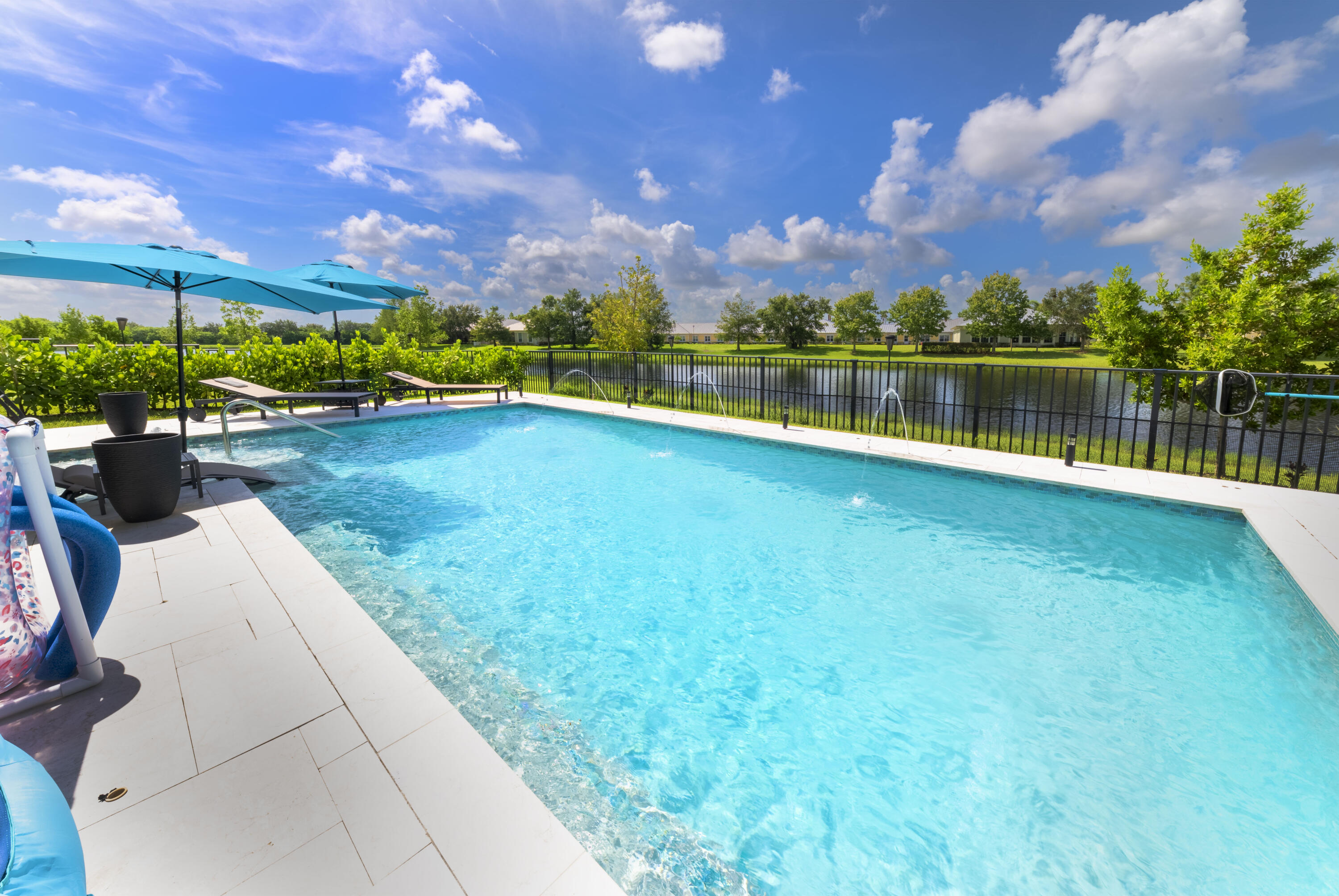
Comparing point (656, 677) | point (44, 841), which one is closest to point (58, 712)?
point (44, 841)

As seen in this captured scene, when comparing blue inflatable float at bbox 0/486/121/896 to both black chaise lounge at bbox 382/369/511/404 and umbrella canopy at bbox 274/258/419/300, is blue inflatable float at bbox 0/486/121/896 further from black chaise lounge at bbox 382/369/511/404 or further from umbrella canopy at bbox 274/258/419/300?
black chaise lounge at bbox 382/369/511/404

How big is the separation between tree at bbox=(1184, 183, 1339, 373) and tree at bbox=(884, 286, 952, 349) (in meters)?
60.4

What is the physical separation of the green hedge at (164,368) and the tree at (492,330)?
71.9 meters

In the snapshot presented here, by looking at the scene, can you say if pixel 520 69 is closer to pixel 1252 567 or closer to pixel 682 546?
pixel 682 546

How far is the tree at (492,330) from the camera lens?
83.7 m

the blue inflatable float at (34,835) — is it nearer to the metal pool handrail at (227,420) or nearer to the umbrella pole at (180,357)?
the umbrella pole at (180,357)

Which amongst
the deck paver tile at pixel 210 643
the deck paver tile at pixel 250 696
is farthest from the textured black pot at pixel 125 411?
the deck paver tile at pixel 250 696

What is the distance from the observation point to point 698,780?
90.6 inches

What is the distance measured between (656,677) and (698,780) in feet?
2.54

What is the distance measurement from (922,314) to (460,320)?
2980 inches

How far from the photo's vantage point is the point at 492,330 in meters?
84.8

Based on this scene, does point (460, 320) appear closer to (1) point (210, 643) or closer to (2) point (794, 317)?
(2) point (794, 317)

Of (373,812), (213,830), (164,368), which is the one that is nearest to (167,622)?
(213,830)

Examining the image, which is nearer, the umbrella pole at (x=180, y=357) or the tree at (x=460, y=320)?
the umbrella pole at (x=180, y=357)
